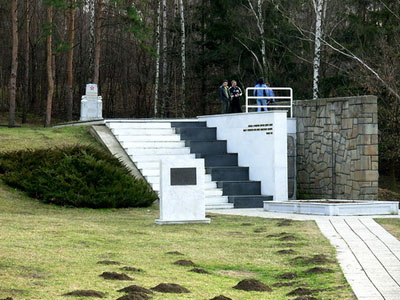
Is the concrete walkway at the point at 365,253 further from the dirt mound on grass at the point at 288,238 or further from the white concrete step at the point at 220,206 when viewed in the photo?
the white concrete step at the point at 220,206

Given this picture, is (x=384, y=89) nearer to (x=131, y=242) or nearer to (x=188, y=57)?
(x=188, y=57)

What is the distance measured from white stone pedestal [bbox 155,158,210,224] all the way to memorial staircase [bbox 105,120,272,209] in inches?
238

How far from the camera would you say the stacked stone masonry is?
24500 mm

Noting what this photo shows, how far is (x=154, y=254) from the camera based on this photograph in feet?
39.9

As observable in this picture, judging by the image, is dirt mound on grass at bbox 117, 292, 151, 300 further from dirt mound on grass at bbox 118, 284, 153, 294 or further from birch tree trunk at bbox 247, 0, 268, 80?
birch tree trunk at bbox 247, 0, 268, 80

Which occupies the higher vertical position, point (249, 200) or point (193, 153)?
point (193, 153)

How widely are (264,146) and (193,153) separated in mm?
2619

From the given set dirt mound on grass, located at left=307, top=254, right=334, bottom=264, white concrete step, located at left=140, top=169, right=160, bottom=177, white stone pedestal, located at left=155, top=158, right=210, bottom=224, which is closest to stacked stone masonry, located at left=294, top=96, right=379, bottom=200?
white concrete step, located at left=140, top=169, right=160, bottom=177

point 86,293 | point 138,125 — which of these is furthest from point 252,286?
point 138,125

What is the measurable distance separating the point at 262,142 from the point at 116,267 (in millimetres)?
15767

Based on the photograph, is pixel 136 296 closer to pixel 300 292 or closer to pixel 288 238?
pixel 300 292

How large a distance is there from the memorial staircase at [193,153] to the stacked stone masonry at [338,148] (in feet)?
7.12

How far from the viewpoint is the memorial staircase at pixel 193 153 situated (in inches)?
979

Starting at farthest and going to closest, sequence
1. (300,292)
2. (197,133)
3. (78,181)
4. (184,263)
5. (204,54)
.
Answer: (204,54) < (197,133) < (78,181) < (184,263) < (300,292)
